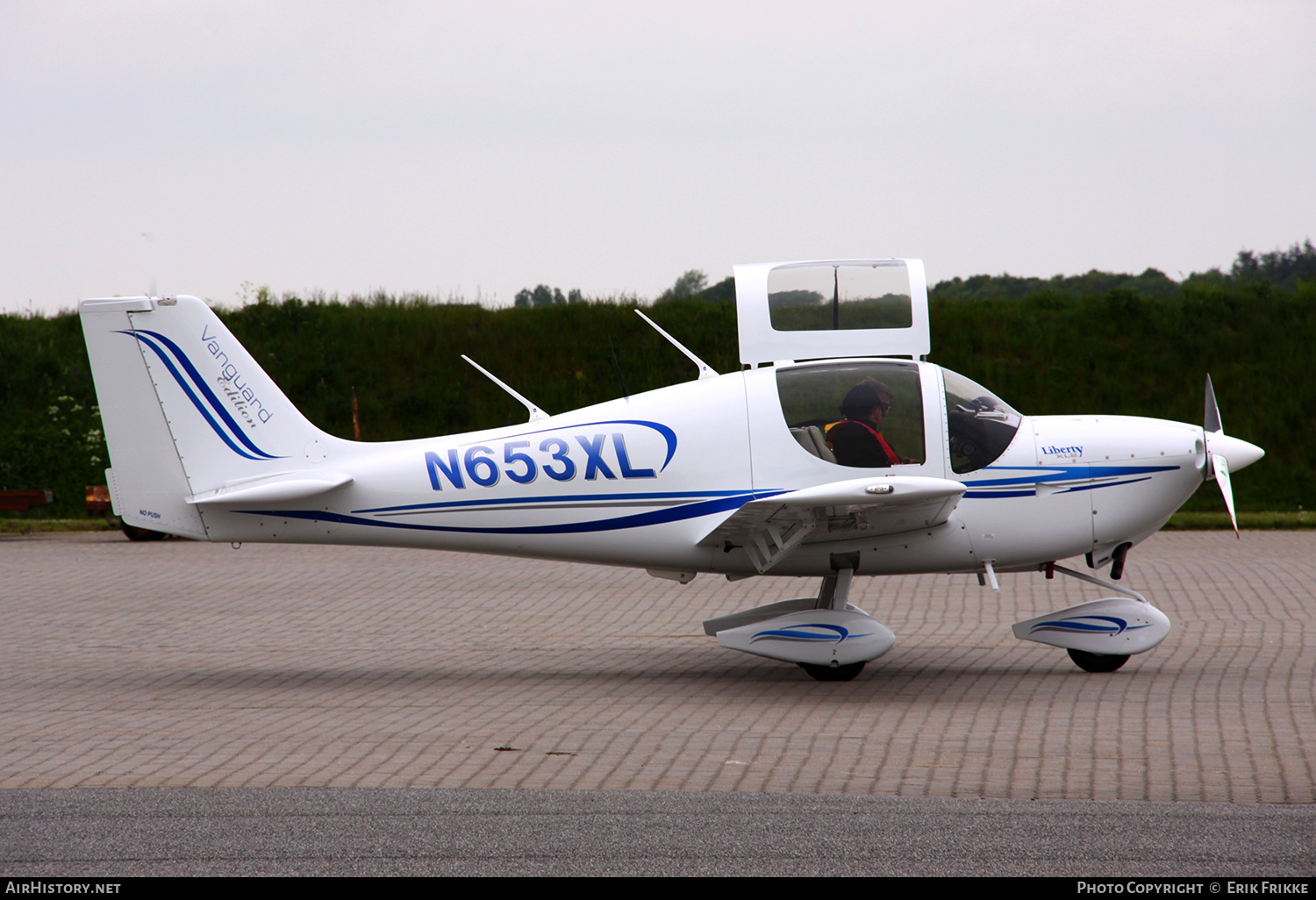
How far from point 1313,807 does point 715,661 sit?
4448mm

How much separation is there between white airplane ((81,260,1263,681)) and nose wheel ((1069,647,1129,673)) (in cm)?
2

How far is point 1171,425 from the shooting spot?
786 cm

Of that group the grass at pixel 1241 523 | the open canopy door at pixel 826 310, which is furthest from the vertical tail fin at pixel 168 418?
the grass at pixel 1241 523

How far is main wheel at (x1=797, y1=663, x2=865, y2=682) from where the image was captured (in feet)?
24.7

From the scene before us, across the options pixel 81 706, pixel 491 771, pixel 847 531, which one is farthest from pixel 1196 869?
pixel 81 706

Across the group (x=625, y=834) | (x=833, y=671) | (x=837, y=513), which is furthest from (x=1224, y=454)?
(x=625, y=834)

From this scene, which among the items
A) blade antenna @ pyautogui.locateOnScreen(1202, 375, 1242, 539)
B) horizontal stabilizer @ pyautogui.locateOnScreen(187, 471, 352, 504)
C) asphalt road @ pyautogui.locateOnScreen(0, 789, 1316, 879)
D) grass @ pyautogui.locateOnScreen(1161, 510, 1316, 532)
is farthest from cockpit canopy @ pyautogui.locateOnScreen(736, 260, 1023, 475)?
grass @ pyautogui.locateOnScreen(1161, 510, 1316, 532)

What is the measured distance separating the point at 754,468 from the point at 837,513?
60 cm

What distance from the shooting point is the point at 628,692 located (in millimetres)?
7383

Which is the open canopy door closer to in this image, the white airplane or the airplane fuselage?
the white airplane

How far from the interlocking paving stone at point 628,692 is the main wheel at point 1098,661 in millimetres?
121

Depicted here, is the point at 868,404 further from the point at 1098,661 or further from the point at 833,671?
the point at 1098,661
